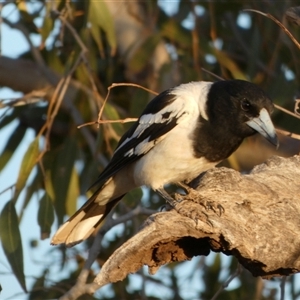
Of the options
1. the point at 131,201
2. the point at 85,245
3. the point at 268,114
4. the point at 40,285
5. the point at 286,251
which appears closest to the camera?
the point at 286,251

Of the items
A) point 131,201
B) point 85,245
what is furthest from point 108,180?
point 85,245

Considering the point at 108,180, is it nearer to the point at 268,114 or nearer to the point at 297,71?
the point at 268,114

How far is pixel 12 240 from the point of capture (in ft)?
12.2

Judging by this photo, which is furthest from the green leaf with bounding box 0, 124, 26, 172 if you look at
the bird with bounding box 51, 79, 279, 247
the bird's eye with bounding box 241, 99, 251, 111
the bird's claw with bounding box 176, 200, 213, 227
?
the bird's claw with bounding box 176, 200, 213, 227

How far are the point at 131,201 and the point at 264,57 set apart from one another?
1.72 meters

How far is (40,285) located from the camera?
4465 millimetres

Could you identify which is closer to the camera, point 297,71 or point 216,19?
point 297,71

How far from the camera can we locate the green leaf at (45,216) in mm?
3811


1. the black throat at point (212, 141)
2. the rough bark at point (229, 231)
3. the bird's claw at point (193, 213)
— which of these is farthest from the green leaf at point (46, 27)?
the bird's claw at point (193, 213)

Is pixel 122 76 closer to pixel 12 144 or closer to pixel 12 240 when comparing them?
pixel 12 144

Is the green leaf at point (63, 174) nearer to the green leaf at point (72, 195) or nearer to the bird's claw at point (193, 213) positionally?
the green leaf at point (72, 195)

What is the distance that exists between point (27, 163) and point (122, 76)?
1545 millimetres

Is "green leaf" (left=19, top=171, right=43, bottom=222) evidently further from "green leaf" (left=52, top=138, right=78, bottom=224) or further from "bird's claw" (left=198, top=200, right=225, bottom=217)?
"bird's claw" (left=198, top=200, right=225, bottom=217)

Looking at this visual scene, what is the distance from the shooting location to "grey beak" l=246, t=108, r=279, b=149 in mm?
3420
